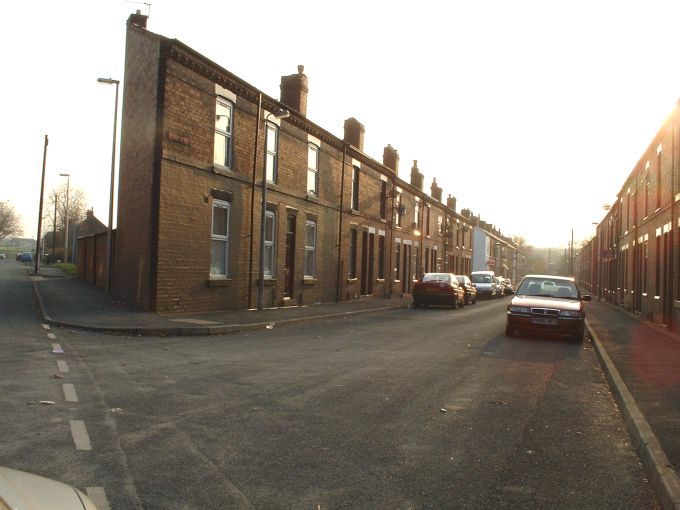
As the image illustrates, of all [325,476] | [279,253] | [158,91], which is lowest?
[325,476]

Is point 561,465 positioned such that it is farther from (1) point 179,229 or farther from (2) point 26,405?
(1) point 179,229

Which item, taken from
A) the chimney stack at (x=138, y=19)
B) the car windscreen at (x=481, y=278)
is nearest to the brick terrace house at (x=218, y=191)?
the chimney stack at (x=138, y=19)

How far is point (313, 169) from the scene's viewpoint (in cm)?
2422

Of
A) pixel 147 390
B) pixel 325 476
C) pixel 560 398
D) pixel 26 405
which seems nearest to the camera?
pixel 325 476

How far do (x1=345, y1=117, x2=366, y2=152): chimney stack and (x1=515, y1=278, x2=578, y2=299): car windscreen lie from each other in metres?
15.3

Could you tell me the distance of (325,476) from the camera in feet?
14.1

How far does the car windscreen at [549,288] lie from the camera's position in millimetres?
15445

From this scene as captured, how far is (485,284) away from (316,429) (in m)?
38.2

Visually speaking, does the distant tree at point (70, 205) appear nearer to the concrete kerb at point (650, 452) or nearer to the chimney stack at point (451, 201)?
the chimney stack at point (451, 201)

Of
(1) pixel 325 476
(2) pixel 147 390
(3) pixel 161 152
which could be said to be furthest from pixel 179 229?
(1) pixel 325 476

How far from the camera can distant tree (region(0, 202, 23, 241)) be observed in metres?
82.9

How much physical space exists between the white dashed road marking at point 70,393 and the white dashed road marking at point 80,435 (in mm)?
990

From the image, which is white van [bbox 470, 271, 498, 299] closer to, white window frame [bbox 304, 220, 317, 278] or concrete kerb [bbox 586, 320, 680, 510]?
white window frame [bbox 304, 220, 317, 278]

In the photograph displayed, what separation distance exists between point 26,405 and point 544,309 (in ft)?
37.7
